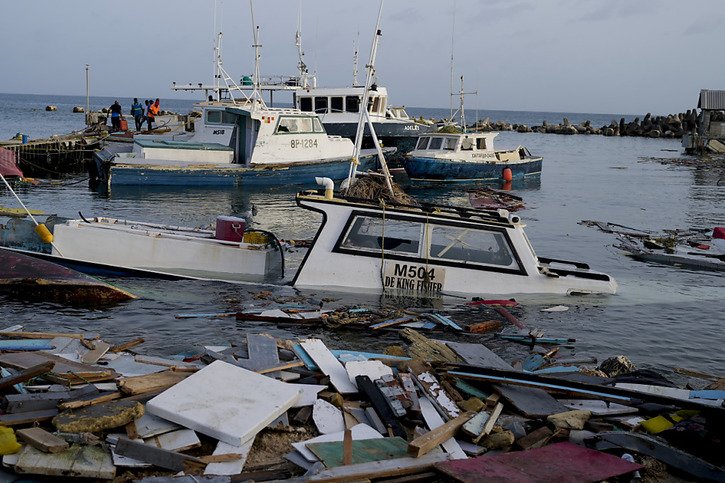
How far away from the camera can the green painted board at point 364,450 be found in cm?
523

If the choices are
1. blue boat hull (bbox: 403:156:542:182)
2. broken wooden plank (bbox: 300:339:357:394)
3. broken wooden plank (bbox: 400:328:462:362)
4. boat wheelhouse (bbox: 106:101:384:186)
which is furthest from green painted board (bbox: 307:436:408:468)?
blue boat hull (bbox: 403:156:542:182)

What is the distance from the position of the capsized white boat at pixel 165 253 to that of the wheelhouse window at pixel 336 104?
27394mm

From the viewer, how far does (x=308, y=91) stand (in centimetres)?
3900

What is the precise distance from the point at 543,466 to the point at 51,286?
8.99m

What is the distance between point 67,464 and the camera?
4938mm

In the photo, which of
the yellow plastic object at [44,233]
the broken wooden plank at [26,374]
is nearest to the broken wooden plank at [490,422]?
the broken wooden plank at [26,374]

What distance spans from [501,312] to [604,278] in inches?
82.7

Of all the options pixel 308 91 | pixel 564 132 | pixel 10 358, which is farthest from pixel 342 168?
pixel 564 132

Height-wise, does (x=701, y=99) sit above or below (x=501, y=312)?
above

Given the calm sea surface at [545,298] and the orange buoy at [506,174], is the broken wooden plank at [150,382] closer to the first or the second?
the calm sea surface at [545,298]

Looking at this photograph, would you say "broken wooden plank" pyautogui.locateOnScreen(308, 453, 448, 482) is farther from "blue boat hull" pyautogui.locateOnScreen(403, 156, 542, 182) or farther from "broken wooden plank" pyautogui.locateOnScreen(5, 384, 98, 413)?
"blue boat hull" pyautogui.locateOnScreen(403, 156, 542, 182)

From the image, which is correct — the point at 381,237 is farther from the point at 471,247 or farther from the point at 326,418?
the point at 326,418

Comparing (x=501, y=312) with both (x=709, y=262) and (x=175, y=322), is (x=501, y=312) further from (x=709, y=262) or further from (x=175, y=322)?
(x=709, y=262)

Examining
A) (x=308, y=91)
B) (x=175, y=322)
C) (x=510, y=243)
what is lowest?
(x=175, y=322)
